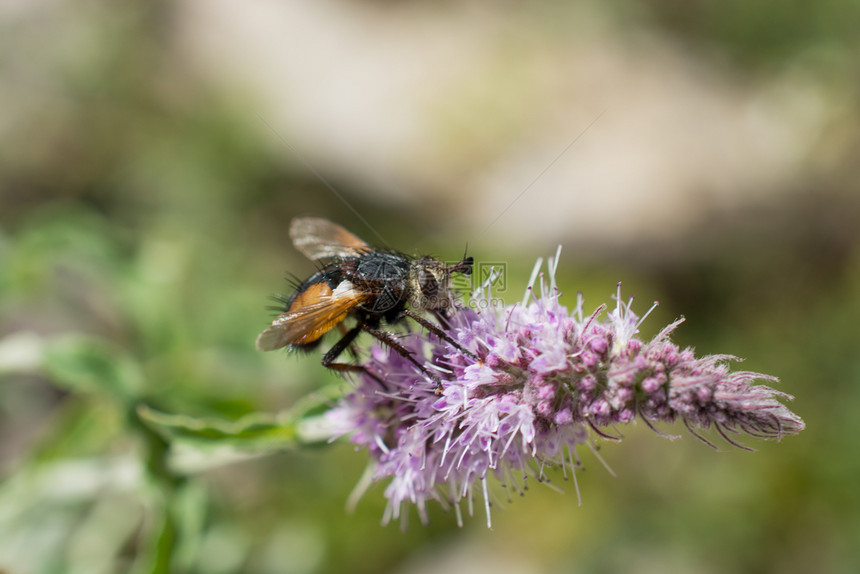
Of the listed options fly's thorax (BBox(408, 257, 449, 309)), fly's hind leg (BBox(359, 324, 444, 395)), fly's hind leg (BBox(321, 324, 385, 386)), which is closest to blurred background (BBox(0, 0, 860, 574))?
fly's hind leg (BBox(321, 324, 385, 386))

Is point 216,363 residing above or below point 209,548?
above

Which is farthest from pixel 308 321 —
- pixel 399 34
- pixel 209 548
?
pixel 399 34

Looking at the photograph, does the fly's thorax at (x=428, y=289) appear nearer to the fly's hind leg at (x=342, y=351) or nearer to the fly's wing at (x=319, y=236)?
the fly's hind leg at (x=342, y=351)

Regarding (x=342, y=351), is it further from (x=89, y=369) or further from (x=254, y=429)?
(x=89, y=369)

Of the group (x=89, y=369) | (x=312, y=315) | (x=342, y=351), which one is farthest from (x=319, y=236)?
(x=89, y=369)

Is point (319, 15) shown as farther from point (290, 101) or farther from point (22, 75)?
point (22, 75)
